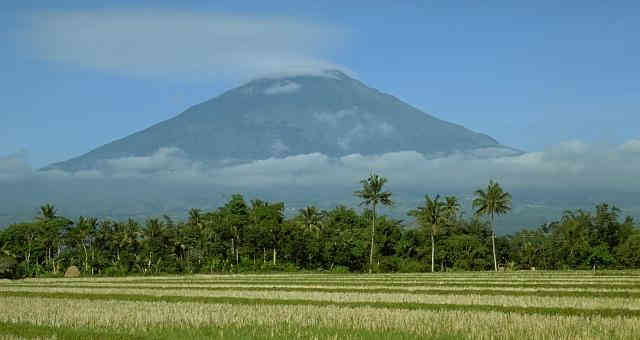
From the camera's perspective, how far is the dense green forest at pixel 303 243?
101 m

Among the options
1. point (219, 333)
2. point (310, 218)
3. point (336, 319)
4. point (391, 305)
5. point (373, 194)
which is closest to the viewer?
point (219, 333)

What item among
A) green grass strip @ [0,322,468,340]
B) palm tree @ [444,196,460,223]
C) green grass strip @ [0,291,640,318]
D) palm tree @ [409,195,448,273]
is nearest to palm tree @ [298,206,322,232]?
palm tree @ [409,195,448,273]

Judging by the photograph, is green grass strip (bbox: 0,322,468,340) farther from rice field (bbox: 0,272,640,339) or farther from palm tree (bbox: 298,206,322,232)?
palm tree (bbox: 298,206,322,232)

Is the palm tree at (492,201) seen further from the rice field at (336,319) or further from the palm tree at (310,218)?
the rice field at (336,319)

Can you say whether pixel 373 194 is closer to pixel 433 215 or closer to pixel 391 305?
pixel 433 215

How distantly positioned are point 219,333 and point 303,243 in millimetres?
84649

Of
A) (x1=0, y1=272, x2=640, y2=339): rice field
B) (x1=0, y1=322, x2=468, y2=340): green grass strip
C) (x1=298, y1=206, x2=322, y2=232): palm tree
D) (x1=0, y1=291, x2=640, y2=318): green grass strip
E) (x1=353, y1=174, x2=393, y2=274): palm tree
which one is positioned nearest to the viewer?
(x1=0, y1=322, x2=468, y2=340): green grass strip

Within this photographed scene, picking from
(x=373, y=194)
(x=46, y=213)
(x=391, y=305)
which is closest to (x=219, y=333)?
(x=391, y=305)

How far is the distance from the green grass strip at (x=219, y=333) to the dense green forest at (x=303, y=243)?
73005mm

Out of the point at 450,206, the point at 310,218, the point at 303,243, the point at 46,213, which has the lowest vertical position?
the point at 303,243

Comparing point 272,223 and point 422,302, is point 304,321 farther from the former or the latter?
point 272,223

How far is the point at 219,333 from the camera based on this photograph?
20.2 meters

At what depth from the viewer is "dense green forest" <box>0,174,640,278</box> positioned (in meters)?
101

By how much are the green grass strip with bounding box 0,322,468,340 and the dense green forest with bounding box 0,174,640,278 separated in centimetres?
7300
